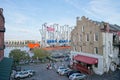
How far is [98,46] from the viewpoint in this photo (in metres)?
41.2

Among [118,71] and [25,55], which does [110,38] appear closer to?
[118,71]

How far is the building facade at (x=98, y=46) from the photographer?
40125mm

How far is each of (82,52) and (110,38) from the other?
9.13 metres

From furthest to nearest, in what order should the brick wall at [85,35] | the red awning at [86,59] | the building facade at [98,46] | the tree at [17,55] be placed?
the tree at [17,55] → the red awning at [86,59] → the brick wall at [85,35] → the building facade at [98,46]

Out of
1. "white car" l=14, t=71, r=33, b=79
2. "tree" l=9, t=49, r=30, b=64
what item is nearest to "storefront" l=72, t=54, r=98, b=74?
"white car" l=14, t=71, r=33, b=79

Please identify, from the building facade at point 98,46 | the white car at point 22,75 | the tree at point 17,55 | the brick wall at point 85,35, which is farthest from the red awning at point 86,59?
the tree at point 17,55

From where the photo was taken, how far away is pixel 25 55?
193 ft

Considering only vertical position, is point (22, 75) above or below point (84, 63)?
below

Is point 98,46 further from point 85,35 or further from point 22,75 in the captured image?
point 22,75

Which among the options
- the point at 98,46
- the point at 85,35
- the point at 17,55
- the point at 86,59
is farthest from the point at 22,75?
the point at 85,35

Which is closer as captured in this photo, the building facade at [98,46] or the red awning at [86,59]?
the building facade at [98,46]

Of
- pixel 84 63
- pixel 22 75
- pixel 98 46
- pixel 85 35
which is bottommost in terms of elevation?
pixel 22 75

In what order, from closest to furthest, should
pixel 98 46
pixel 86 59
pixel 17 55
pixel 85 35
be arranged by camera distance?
pixel 98 46 < pixel 86 59 < pixel 85 35 < pixel 17 55

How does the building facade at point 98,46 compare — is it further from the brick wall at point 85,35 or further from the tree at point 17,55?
the tree at point 17,55
